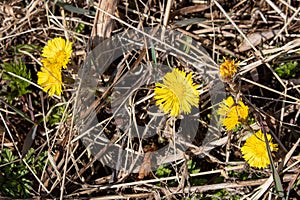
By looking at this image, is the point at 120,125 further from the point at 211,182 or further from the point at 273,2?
the point at 273,2

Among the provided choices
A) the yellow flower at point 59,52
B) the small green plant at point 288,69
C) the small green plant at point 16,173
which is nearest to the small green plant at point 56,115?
the small green plant at point 16,173

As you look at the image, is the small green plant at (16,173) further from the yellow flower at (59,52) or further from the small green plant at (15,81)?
the yellow flower at (59,52)

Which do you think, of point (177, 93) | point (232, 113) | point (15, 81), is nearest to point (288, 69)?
point (232, 113)

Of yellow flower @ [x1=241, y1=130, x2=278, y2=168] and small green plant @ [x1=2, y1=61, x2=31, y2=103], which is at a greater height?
small green plant @ [x1=2, y1=61, x2=31, y2=103]

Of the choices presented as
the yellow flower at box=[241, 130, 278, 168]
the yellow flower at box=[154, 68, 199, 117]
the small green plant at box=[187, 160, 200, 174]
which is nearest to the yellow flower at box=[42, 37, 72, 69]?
the yellow flower at box=[154, 68, 199, 117]

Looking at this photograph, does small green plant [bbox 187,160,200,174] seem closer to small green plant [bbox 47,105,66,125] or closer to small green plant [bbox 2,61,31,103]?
small green plant [bbox 47,105,66,125]

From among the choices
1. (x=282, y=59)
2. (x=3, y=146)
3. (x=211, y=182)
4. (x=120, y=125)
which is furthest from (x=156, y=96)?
(x=3, y=146)
